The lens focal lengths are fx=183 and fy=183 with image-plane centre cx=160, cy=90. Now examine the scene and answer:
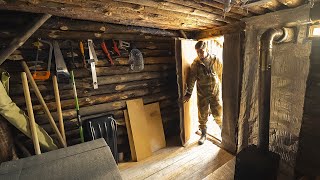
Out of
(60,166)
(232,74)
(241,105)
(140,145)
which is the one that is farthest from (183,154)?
(60,166)

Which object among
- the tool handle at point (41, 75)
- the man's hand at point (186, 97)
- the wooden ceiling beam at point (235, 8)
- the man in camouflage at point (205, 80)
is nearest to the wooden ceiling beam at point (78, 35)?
the tool handle at point (41, 75)

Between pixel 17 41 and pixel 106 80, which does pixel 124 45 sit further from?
pixel 17 41

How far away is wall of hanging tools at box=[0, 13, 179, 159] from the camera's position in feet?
9.20

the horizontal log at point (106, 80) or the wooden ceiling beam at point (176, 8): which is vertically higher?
the wooden ceiling beam at point (176, 8)

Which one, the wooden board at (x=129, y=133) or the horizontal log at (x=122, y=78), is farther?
the wooden board at (x=129, y=133)

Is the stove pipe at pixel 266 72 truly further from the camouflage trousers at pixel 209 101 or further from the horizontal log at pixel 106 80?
the horizontal log at pixel 106 80

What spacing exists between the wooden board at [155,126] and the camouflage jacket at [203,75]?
2.79 ft

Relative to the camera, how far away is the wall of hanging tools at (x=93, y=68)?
280 cm

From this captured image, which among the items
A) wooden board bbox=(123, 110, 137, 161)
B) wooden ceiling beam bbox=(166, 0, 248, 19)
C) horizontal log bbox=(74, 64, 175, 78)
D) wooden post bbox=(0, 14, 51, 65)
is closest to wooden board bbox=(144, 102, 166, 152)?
wooden board bbox=(123, 110, 137, 161)

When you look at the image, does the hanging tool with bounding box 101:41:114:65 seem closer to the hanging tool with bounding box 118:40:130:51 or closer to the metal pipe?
the hanging tool with bounding box 118:40:130:51

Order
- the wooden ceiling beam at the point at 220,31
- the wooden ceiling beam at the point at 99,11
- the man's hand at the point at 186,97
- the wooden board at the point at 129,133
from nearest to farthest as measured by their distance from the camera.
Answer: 1. the wooden ceiling beam at the point at 99,11
2. the wooden ceiling beam at the point at 220,31
3. the wooden board at the point at 129,133
4. the man's hand at the point at 186,97

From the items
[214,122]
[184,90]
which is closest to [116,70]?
[184,90]

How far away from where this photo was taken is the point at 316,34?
2209 millimetres

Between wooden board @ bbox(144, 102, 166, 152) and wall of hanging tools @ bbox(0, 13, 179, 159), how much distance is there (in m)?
0.18
